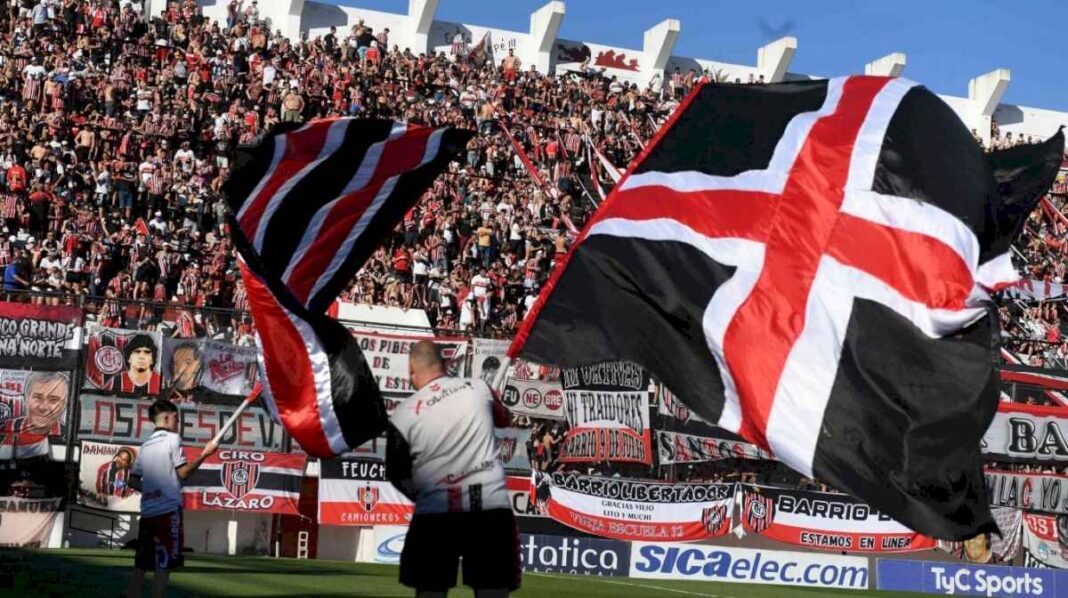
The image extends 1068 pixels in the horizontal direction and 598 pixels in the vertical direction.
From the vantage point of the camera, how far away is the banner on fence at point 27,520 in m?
24.2

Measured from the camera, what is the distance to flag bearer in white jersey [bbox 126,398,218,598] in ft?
39.7

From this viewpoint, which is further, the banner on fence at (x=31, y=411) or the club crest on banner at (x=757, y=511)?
the club crest on banner at (x=757, y=511)

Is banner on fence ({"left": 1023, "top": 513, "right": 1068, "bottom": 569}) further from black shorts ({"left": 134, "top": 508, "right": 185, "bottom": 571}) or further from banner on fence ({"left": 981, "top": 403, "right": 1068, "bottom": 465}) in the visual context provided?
black shorts ({"left": 134, "top": 508, "right": 185, "bottom": 571})

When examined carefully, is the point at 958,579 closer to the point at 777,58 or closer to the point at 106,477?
the point at 106,477

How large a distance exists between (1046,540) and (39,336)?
1847 cm

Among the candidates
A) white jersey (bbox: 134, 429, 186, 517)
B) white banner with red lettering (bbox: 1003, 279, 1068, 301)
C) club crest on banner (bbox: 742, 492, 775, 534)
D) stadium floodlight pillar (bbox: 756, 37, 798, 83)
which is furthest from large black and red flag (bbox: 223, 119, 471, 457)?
stadium floodlight pillar (bbox: 756, 37, 798, 83)

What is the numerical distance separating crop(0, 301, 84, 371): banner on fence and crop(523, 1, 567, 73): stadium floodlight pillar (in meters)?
28.6

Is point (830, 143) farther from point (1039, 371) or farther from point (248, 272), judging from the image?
point (1039, 371)

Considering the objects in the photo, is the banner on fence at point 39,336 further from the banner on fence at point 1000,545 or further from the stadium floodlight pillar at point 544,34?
the stadium floodlight pillar at point 544,34

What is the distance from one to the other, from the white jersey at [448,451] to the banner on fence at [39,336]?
18.0m

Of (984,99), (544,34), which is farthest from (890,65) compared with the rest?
(544,34)

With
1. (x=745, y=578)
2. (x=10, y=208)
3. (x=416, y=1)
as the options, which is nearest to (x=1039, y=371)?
(x=745, y=578)

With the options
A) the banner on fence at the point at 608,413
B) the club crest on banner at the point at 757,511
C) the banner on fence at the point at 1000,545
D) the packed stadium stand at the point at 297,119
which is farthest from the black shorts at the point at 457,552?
the banner on fence at the point at 1000,545

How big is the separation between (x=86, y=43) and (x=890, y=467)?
1342 inches
